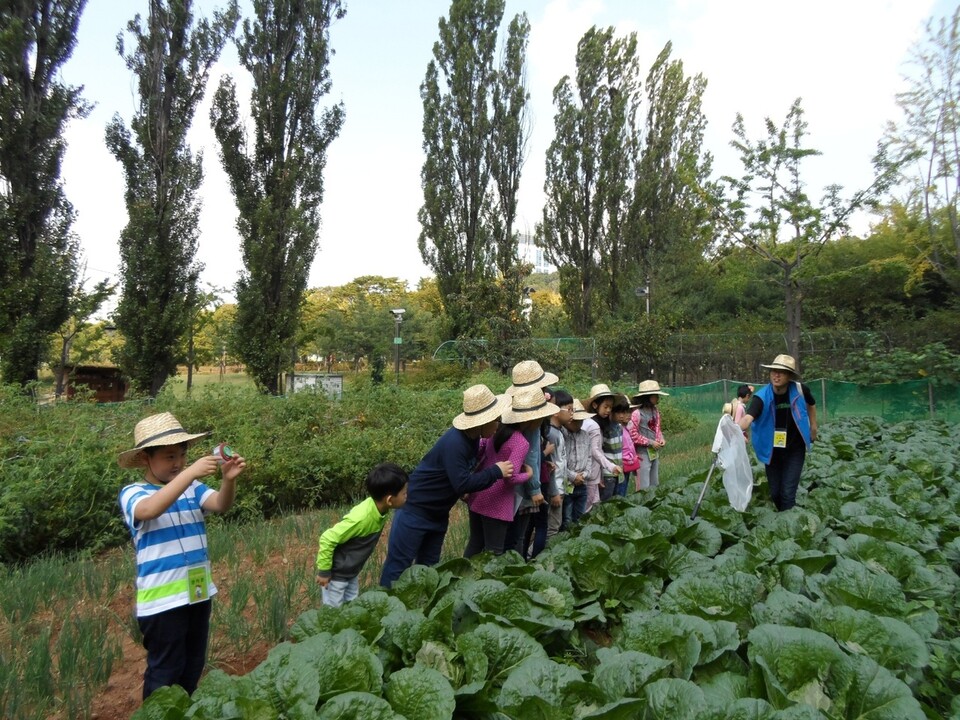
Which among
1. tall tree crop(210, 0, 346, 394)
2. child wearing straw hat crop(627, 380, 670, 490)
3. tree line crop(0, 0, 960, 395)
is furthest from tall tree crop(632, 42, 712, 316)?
child wearing straw hat crop(627, 380, 670, 490)

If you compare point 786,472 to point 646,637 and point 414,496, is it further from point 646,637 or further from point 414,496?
point 414,496

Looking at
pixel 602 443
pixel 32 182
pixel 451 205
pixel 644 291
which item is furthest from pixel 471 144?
pixel 602 443

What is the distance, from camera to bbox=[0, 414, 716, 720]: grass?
9.14 ft

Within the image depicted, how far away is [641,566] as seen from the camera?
12.9ft

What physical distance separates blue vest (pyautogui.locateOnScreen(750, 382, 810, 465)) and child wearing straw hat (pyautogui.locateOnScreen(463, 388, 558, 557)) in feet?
7.30

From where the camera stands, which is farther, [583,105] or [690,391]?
[583,105]

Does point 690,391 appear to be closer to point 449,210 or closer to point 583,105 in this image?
point 449,210

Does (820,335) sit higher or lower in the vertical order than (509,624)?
higher

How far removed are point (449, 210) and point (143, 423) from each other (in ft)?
66.8

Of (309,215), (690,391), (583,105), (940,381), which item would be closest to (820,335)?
(690,391)

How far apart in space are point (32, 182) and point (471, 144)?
44.3 ft

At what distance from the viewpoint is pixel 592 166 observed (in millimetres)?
25453

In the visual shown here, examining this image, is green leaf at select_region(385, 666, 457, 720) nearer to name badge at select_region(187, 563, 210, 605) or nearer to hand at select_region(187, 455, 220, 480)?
name badge at select_region(187, 563, 210, 605)

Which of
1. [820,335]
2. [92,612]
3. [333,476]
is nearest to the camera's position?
[92,612]
